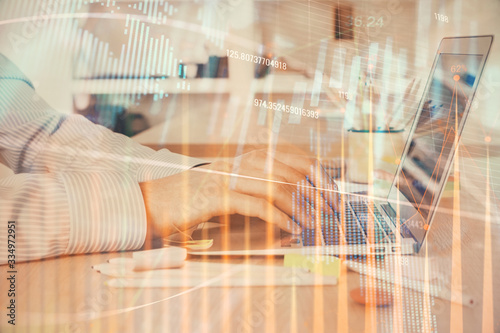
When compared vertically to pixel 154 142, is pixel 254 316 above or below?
below

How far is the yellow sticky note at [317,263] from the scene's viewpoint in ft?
1.61

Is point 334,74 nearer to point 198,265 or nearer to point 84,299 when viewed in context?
point 198,265

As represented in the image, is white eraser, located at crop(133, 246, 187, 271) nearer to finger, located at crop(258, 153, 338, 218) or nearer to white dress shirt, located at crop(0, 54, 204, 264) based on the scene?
white dress shirt, located at crop(0, 54, 204, 264)

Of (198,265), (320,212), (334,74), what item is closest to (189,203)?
(198,265)

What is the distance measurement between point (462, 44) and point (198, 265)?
520 millimetres

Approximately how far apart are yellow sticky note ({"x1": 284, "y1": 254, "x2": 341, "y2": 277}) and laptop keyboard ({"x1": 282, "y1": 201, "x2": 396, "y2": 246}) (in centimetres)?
2

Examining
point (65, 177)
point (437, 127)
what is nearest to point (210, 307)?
point (65, 177)

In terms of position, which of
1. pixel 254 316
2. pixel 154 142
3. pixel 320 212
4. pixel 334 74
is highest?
pixel 334 74

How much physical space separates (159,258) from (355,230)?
0.95 feet

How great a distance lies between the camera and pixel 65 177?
20.3 inches

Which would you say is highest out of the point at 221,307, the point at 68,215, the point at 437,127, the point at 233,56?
the point at 233,56

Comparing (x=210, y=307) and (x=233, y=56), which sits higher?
(x=233, y=56)

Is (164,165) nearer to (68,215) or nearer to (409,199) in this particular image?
(68,215)

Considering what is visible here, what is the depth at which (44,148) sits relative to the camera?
541 millimetres
